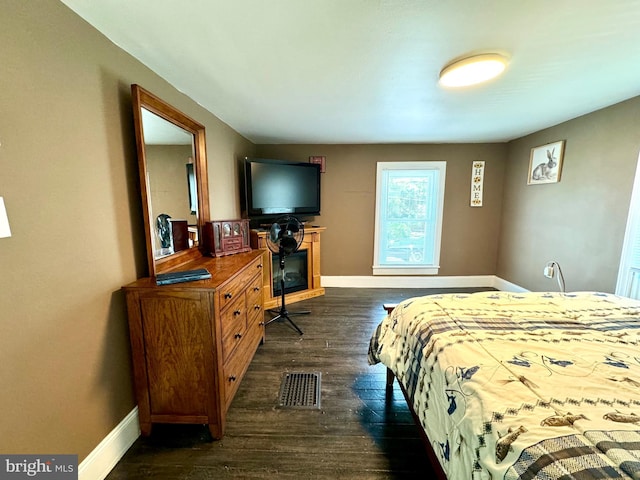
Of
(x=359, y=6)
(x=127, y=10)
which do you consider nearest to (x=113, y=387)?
(x=127, y=10)

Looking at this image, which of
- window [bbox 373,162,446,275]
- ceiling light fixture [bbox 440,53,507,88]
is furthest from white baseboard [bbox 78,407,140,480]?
window [bbox 373,162,446,275]

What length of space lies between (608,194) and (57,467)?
4364mm

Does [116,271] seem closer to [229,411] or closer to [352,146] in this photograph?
[229,411]

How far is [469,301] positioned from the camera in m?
1.61

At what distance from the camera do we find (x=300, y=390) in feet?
6.23

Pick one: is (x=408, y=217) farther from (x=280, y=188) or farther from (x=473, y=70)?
(x=473, y=70)

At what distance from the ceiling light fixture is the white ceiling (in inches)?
2.3

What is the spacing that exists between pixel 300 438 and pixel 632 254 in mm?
3156

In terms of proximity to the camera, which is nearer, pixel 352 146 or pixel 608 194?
pixel 608 194

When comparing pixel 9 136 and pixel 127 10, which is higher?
pixel 127 10

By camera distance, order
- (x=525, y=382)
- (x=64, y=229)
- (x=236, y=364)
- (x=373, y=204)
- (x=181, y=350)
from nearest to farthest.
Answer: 1. (x=525, y=382)
2. (x=64, y=229)
3. (x=181, y=350)
4. (x=236, y=364)
5. (x=373, y=204)

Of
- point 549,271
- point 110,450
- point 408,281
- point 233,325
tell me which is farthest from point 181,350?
point 549,271

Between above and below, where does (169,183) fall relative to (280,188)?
below

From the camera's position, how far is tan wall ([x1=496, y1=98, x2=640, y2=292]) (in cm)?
232
